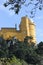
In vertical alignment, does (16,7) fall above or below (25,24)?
above

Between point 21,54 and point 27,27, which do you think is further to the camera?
point 27,27

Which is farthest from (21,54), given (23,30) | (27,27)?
(27,27)

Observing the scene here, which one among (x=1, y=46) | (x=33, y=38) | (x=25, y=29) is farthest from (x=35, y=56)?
(x=25, y=29)

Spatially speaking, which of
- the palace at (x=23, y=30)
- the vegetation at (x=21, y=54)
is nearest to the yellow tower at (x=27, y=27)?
the palace at (x=23, y=30)

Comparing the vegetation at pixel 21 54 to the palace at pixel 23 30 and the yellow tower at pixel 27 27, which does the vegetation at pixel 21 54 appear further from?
the yellow tower at pixel 27 27

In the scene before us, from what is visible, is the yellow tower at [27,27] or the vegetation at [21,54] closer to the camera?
the vegetation at [21,54]

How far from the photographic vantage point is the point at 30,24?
10062 cm

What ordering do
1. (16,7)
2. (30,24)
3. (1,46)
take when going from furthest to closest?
1. (30,24)
2. (1,46)
3. (16,7)

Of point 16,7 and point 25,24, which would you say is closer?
point 16,7

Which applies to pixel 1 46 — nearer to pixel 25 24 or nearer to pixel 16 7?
pixel 25 24

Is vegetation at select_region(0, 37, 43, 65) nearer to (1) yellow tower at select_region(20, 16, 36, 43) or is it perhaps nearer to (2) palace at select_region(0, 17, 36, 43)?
(2) palace at select_region(0, 17, 36, 43)

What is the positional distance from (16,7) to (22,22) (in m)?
85.5

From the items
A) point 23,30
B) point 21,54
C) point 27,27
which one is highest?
point 21,54

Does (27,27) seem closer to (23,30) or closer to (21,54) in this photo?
(23,30)
